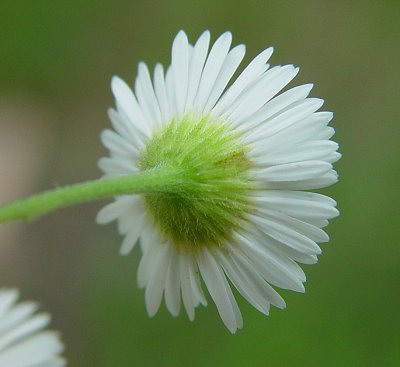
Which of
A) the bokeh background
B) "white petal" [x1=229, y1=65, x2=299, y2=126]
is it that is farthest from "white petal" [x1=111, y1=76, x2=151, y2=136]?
the bokeh background

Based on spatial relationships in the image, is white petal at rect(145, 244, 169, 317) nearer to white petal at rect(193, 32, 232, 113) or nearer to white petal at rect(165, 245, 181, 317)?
white petal at rect(165, 245, 181, 317)

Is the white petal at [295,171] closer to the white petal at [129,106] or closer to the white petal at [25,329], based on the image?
the white petal at [129,106]

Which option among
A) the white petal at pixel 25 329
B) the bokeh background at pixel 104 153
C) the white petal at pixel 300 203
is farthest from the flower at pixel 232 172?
the bokeh background at pixel 104 153

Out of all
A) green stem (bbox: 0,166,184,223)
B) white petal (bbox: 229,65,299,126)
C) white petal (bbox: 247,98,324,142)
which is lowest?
white petal (bbox: 247,98,324,142)

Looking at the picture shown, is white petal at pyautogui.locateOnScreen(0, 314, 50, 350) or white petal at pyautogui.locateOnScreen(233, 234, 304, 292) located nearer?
white petal at pyautogui.locateOnScreen(233, 234, 304, 292)

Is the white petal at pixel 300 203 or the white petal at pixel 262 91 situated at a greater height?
the white petal at pixel 262 91

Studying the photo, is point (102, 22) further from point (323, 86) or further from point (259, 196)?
point (259, 196)
